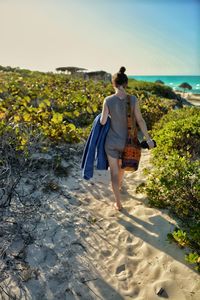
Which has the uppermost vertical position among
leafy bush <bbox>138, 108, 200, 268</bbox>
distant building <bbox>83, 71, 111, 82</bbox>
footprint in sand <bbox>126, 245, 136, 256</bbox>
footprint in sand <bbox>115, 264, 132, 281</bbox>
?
distant building <bbox>83, 71, 111, 82</bbox>

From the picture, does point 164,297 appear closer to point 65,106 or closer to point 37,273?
point 37,273

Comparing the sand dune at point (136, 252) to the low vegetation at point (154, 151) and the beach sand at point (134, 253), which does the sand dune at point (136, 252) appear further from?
the low vegetation at point (154, 151)

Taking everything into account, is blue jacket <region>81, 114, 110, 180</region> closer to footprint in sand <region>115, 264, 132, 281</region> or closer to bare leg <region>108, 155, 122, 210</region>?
bare leg <region>108, 155, 122, 210</region>

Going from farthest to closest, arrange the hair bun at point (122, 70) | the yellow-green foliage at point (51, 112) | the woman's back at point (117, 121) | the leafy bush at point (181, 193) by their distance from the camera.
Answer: the yellow-green foliage at point (51, 112), the woman's back at point (117, 121), the hair bun at point (122, 70), the leafy bush at point (181, 193)

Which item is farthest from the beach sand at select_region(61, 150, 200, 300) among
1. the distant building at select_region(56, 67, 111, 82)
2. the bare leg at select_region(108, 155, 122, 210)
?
the distant building at select_region(56, 67, 111, 82)

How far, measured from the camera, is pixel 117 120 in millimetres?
4129

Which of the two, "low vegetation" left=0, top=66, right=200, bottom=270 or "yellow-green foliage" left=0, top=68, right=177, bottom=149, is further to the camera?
"yellow-green foliage" left=0, top=68, right=177, bottom=149

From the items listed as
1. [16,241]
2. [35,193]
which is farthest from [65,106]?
[16,241]

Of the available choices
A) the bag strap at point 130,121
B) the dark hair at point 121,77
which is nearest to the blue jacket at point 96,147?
the bag strap at point 130,121

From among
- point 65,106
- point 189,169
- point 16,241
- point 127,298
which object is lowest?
point 127,298

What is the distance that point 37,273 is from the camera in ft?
11.0

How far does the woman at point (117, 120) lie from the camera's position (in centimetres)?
399

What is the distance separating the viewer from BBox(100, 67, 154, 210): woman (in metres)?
3.99

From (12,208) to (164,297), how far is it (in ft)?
7.82
